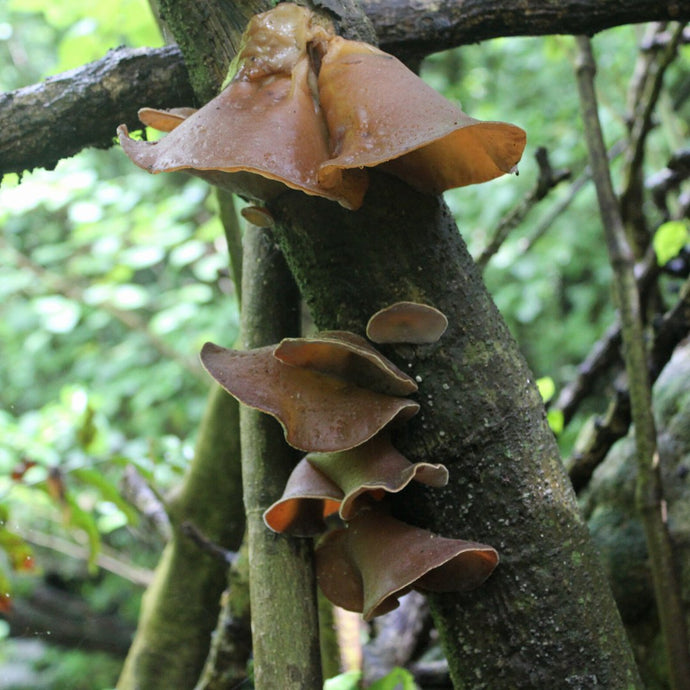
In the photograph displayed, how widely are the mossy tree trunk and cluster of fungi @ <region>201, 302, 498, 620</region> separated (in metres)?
0.03

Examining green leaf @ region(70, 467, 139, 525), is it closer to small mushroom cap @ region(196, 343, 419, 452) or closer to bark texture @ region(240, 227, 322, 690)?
bark texture @ region(240, 227, 322, 690)

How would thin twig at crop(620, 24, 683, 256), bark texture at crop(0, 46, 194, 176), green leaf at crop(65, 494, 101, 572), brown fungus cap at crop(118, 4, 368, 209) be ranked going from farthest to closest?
green leaf at crop(65, 494, 101, 572) → thin twig at crop(620, 24, 683, 256) → bark texture at crop(0, 46, 194, 176) → brown fungus cap at crop(118, 4, 368, 209)

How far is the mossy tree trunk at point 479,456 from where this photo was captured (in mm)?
683

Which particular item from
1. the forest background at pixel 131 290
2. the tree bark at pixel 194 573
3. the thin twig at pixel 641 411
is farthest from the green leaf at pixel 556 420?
the forest background at pixel 131 290

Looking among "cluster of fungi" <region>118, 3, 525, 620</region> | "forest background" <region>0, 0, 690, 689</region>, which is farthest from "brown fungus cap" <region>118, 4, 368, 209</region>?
"forest background" <region>0, 0, 690, 689</region>

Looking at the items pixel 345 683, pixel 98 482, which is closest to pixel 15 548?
pixel 98 482

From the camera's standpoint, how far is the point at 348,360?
695 millimetres

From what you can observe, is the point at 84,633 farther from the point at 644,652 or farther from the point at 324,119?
the point at 324,119

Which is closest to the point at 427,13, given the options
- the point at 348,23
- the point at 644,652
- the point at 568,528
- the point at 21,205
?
the point at 348,23

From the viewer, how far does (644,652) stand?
123 cm

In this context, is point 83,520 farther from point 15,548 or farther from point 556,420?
point 556,420

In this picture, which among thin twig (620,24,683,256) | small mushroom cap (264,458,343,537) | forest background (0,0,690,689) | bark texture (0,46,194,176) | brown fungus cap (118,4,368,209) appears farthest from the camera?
forest background (0,0,690,689)

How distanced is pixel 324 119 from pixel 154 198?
14.6 ft

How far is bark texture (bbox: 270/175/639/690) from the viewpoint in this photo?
68 centimetres
